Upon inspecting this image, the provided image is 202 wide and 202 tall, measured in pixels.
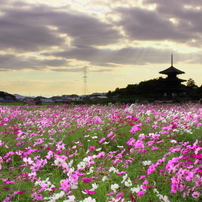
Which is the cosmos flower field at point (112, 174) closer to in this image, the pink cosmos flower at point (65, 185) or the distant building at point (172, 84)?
the pink cosmos flower at point (65, 185)

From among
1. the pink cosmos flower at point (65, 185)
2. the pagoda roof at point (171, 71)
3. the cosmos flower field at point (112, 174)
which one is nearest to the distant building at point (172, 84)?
the pagoda roof at point (171, 71)

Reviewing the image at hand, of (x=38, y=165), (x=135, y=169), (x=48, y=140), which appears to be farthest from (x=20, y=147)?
(x=135, y=169)

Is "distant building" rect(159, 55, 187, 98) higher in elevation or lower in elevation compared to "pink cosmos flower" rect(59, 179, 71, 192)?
higher

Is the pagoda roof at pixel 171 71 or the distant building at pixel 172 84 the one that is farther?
the pagoda roof at pixel 171 71

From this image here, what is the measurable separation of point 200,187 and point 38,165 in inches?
87.8

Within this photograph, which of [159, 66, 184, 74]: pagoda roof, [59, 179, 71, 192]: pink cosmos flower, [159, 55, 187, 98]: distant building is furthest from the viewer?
[159, 66, 184, 74]: pagoda roof

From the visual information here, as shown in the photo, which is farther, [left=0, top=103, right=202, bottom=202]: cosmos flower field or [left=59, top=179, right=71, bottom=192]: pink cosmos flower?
[left=0, top=103, right=202, bottom=202]: cosmos flower field

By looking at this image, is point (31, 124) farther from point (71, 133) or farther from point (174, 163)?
point (174, 163)

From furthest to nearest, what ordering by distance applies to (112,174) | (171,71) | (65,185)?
(171,71)
(112,174)
(65,185)

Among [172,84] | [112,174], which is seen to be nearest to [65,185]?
[112,174]

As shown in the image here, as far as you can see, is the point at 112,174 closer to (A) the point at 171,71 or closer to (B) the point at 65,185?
(B) the point at 65,185

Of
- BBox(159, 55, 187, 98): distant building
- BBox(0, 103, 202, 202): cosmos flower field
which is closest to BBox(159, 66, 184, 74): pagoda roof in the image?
BBox(159, 55, 187, 98): distant building

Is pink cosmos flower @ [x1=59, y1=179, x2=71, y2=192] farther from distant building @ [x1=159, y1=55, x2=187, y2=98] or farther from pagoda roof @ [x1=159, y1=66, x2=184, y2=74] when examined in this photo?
pagoda roof @ [x1=159, y1=66, x2=184, y2=74]

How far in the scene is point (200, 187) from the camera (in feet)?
9.05
